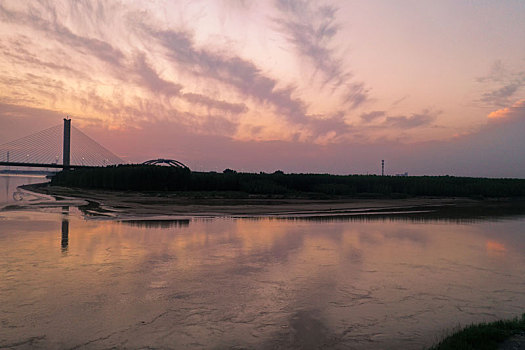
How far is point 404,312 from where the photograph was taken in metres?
9.23

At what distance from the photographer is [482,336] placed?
7023mm

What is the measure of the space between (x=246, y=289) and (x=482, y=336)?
5941 mm

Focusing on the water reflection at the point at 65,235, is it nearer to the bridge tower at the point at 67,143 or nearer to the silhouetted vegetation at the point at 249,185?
the silhouetted vegetation at the point at 249,185

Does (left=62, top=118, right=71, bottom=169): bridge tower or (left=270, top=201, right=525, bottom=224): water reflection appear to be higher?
(left=62, top=118, right=71, bottom=169): bridge tower

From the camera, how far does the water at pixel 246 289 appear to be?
777 cm

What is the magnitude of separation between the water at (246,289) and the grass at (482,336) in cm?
62

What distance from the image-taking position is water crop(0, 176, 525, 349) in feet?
25.5

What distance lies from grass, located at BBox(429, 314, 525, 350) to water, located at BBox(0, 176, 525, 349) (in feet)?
2.05

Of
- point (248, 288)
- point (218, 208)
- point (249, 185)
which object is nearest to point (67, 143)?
point (249, 185)

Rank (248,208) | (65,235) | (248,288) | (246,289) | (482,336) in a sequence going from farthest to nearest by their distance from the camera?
(248,208), (65,235), (248,288), (246,289), (482,336)

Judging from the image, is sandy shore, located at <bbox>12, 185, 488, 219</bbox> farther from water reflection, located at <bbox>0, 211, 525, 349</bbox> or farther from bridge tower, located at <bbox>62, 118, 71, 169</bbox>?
bridge tower, located at <bbox>62, 118, 71, 169</bbox>

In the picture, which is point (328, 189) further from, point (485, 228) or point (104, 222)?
point (104, 222)

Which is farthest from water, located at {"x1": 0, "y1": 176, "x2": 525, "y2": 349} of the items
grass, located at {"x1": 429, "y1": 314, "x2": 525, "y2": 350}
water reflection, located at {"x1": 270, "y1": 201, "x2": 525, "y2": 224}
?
water reflection, located at {"x1": 270, "y1": 201, "x2": 525, "y2": 224}

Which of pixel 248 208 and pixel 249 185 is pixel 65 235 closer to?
pixel 248 208
